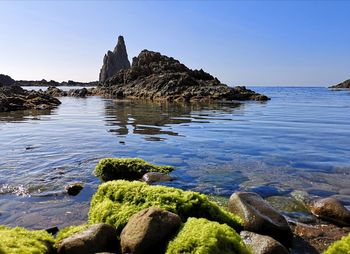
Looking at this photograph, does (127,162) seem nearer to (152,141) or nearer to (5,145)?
(152,141)

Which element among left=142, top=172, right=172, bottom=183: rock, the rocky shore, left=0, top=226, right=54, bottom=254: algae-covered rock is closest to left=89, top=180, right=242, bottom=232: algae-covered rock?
the rocky shore

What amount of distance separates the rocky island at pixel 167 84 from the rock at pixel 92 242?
1932 inches

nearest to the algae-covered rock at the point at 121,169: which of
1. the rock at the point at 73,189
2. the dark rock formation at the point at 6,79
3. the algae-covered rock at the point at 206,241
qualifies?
the rock at the point at 73,189

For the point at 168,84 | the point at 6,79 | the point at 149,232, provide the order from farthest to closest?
1. the point at 6,79
2. the point at 168,84
3. the point at 149,232

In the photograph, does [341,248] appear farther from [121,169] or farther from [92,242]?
[121,169]

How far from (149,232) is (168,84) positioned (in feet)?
192

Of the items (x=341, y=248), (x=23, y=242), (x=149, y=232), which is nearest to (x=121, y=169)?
(x=23, y=242)

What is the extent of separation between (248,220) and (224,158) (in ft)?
22.8

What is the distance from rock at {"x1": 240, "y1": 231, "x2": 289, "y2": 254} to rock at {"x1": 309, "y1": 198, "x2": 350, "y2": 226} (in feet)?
8.54

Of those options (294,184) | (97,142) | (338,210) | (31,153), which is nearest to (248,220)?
(338,210)

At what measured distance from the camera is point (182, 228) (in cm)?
527

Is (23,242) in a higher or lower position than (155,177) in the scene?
higher

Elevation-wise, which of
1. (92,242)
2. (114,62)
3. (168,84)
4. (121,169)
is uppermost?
(114,62)

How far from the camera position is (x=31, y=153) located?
14.5 m
